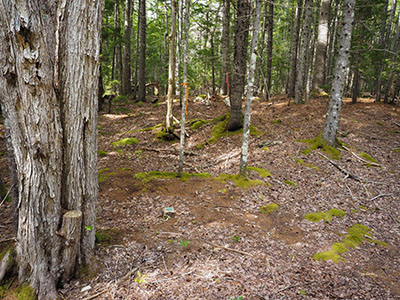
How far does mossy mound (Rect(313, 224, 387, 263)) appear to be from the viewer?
14.1 ft

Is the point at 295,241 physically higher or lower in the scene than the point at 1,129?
lower

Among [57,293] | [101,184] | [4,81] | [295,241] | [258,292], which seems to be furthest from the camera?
[101,184]

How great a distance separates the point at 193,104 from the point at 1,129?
11059 mm

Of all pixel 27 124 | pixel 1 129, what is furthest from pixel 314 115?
pixel 1 129

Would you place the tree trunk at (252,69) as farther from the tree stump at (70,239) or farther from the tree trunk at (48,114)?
the tree stump at (70,239)

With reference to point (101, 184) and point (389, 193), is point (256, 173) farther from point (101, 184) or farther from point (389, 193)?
point (101, 184)

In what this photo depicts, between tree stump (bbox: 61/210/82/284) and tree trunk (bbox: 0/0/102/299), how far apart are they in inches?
1.9

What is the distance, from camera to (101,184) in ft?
21.6

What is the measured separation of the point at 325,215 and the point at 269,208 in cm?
134

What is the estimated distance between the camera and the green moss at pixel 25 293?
3.00 m

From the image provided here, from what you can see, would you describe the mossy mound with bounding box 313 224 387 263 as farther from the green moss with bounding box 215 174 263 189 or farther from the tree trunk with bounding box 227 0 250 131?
the tree trunk with bounding box 227 0 250 131

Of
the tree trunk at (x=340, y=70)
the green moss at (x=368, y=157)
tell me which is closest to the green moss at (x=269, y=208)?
the tree trunk at (x=340, y=70)

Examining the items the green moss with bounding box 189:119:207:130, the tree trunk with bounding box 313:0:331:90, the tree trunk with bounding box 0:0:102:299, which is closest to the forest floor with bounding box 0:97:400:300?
the tree trunk with bounding box 0:0:102:299

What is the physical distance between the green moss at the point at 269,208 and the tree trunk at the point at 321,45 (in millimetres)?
11994
